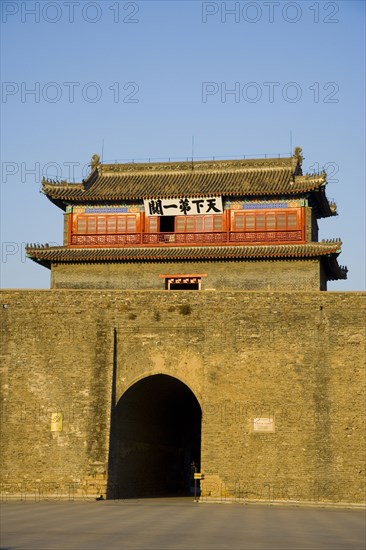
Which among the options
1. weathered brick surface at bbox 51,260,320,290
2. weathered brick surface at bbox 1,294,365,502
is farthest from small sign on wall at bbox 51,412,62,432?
weathered brick surface at bbox 51,260,320,290

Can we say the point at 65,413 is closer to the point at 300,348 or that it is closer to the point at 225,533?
the point at 300,348

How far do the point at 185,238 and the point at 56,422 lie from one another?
944 cm

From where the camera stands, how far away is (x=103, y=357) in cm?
2791

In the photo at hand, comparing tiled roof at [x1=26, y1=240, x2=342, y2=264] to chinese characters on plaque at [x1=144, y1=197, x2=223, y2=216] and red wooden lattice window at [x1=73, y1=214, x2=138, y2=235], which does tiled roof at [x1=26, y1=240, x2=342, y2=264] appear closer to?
red wooden lattice window at [x1=73, y1=214, x2=138, y2=235]

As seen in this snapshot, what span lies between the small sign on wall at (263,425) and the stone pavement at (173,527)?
111 inches

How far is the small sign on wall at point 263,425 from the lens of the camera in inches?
1059

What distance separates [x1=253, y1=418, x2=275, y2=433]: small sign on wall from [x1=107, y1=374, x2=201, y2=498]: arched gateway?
3055mm

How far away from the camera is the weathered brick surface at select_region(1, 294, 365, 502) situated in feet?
87.5

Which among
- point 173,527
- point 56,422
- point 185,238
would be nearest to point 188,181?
point 185,238

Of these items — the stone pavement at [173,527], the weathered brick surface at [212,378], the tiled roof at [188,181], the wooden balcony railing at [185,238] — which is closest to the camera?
the stone pavement at [173,527]

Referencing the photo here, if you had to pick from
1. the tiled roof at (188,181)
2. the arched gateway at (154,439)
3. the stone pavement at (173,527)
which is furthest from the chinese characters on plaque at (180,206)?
the stone pavement at (173,527)

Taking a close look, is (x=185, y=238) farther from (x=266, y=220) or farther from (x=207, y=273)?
(x=266, y=220)

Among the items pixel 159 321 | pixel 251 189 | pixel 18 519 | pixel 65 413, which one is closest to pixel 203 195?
pixel 251 189

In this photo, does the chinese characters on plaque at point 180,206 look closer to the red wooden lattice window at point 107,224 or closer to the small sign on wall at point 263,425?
the red wooden lattice window at point 107,224
